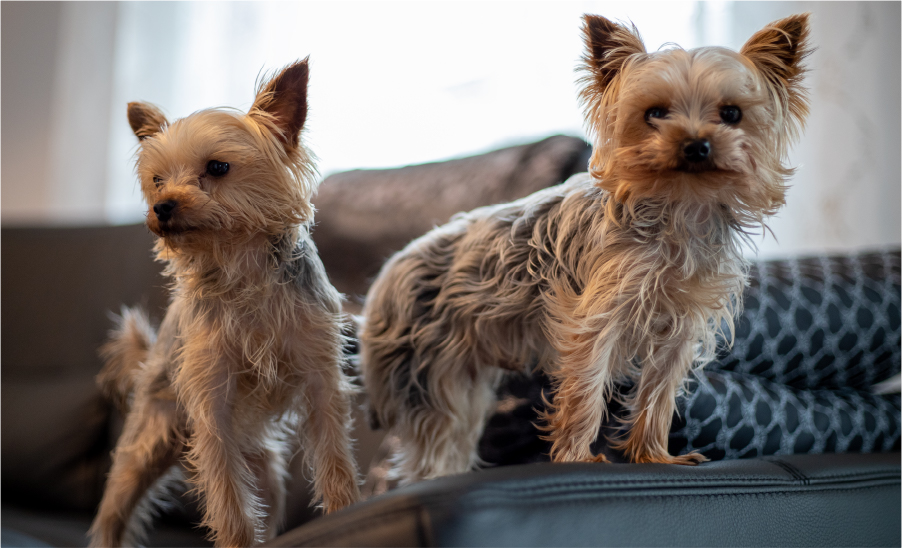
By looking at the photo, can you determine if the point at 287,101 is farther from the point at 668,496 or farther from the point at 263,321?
the point at 668,496

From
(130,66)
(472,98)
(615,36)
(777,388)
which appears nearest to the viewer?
(615,36)

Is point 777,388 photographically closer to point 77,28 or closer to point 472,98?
point 472,98

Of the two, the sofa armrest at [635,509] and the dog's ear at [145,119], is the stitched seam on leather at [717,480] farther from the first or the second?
the dog's ear at [145,119]

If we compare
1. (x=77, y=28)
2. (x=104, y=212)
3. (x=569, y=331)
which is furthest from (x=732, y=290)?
(x=77, y=28)

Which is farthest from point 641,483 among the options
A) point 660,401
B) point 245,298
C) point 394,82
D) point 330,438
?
point 394,82

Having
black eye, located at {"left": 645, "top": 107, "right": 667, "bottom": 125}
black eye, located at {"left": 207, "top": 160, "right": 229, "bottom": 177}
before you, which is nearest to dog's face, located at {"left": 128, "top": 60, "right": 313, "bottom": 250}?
black eye, located at {"left": 207, "top": 160, "right": 229, "bottom": 177}

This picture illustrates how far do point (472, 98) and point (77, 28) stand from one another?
245 centimetres

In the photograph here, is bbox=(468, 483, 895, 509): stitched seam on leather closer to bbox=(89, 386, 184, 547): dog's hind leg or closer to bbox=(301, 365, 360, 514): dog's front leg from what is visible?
bbox=(301, 365, 360, 514): dog's front leg

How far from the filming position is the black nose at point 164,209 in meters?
0.74

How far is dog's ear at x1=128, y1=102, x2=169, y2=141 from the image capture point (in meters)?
0.85

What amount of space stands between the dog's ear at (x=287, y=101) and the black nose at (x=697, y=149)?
486mm

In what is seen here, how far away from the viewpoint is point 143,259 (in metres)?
1.95

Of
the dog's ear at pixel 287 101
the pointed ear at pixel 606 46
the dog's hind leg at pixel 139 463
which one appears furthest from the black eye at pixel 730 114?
the dog's hind leg at pixel 139 463

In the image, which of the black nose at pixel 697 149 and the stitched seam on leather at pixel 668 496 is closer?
the stitched seam on leather at pixel 668 496
